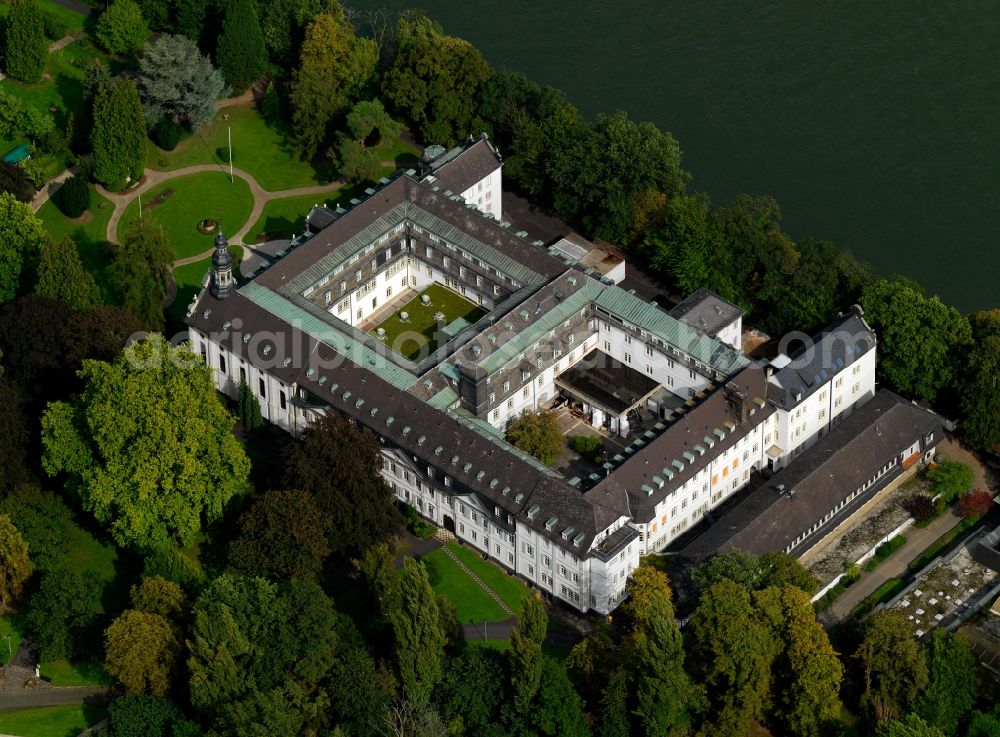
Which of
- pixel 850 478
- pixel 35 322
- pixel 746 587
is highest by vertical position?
pixel 35 322

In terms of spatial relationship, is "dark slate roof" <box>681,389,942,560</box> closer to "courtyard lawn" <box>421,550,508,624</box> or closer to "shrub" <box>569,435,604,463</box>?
"shrub" <box>569,435,604,463</box>

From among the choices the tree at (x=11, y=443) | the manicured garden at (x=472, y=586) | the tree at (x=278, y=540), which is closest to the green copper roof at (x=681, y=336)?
the manicured garden at (x=472, y=586)

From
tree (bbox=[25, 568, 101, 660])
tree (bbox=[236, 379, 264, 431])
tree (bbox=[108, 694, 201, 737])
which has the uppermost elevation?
tree (bbox=[236, 379, 264, 431])

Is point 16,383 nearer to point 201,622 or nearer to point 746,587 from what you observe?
point 201,622

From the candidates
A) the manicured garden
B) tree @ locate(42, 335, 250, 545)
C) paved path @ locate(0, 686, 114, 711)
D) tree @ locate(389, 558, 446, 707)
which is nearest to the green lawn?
paved path @ locate(0, 686, 114, 711)

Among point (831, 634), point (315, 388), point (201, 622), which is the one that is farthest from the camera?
point (315, 388)

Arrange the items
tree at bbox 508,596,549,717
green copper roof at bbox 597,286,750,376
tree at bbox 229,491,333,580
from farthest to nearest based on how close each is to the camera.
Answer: green copper roof at bbox 597,286,750,376, tree at bbox 229,491,333,580, tree at bbox 508,596,549,717

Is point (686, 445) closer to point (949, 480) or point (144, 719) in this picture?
point (949, 480)

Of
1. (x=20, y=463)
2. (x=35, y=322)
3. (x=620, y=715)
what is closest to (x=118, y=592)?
(x=20, y=463)
